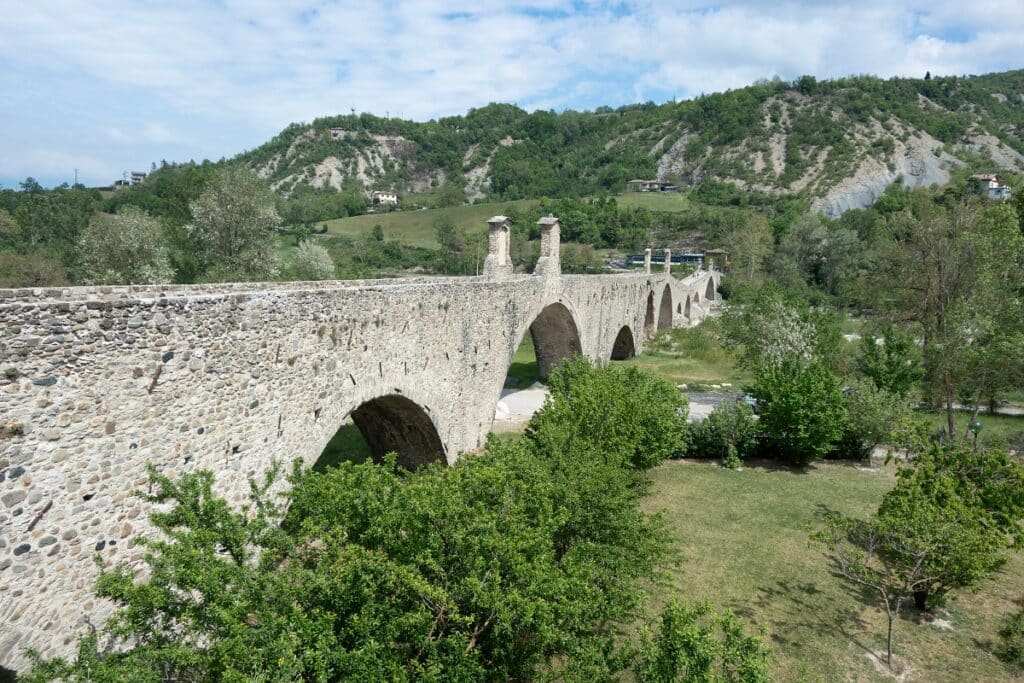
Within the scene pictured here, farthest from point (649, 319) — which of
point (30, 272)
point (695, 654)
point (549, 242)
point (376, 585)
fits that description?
point (376, 585)

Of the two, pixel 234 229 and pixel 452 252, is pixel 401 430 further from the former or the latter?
pixel 452 252

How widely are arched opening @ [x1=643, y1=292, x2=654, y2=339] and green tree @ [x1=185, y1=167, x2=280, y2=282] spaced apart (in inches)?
1051

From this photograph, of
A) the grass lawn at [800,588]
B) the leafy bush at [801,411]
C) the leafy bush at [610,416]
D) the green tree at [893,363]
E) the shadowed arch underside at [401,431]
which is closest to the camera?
the grass lawn at [800,588]

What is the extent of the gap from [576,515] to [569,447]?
372cm

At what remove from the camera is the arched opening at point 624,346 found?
41469 millimetres

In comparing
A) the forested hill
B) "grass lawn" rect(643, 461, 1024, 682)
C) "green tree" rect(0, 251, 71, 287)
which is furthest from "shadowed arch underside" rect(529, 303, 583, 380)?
the forested hill

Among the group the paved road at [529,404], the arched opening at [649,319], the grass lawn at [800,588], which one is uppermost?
the arched opening at [649,319]

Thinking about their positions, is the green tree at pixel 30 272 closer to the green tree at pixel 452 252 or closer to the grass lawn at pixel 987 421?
the green tree at pixel 452 252

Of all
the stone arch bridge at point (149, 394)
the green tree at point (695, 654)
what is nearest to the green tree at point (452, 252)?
the stone arch bridge at point (149, 394)

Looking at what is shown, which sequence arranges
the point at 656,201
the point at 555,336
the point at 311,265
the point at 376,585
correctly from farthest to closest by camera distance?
→ the point at 656,201 < the point at 311,265 < the point at 555,336 < the point at 376,585

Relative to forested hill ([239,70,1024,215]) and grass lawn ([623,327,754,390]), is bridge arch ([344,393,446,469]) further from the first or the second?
forested hill ([239,70,1024,215])

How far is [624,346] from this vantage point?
42656 millimetres

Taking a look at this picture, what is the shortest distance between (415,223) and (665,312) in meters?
62.3

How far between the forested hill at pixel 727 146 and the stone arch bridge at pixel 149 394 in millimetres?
116085
